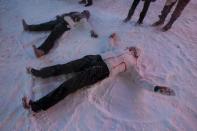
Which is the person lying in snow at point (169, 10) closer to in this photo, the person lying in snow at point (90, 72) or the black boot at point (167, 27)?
the black boot at point (167, 27)

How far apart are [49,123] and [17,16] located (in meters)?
3.15

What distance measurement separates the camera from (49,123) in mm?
2504

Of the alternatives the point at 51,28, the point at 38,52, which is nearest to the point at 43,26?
the point at 51,28

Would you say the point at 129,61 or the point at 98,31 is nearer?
the point at 129,61

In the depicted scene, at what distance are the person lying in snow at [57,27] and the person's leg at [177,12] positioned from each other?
1335mm

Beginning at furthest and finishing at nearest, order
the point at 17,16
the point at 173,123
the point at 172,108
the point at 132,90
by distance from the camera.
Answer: the point at 17,16 < the point at 132,90 < the point at 172,108 < the point at 173,123

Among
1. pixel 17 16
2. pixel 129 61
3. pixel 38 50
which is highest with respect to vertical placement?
pixel 129 61

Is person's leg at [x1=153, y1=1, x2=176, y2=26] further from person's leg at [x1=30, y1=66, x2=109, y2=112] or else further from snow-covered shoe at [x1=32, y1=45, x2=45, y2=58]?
snow-covered shoe at [x1=32, y1=45, x2=45, y2=58]

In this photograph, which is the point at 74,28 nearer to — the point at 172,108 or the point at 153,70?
the point at 153,70

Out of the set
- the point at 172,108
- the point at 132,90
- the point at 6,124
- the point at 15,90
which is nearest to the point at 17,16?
the point at 15,90

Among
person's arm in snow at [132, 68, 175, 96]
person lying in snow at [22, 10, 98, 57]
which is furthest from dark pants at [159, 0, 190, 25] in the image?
person's arm in snow at [132, 68, 175, 96]

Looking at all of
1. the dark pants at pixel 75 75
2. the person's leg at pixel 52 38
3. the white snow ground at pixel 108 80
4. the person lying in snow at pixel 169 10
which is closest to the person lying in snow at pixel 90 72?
the dark pants at pixel 75 75

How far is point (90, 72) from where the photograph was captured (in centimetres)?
267

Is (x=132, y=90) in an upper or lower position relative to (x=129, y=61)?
lower
